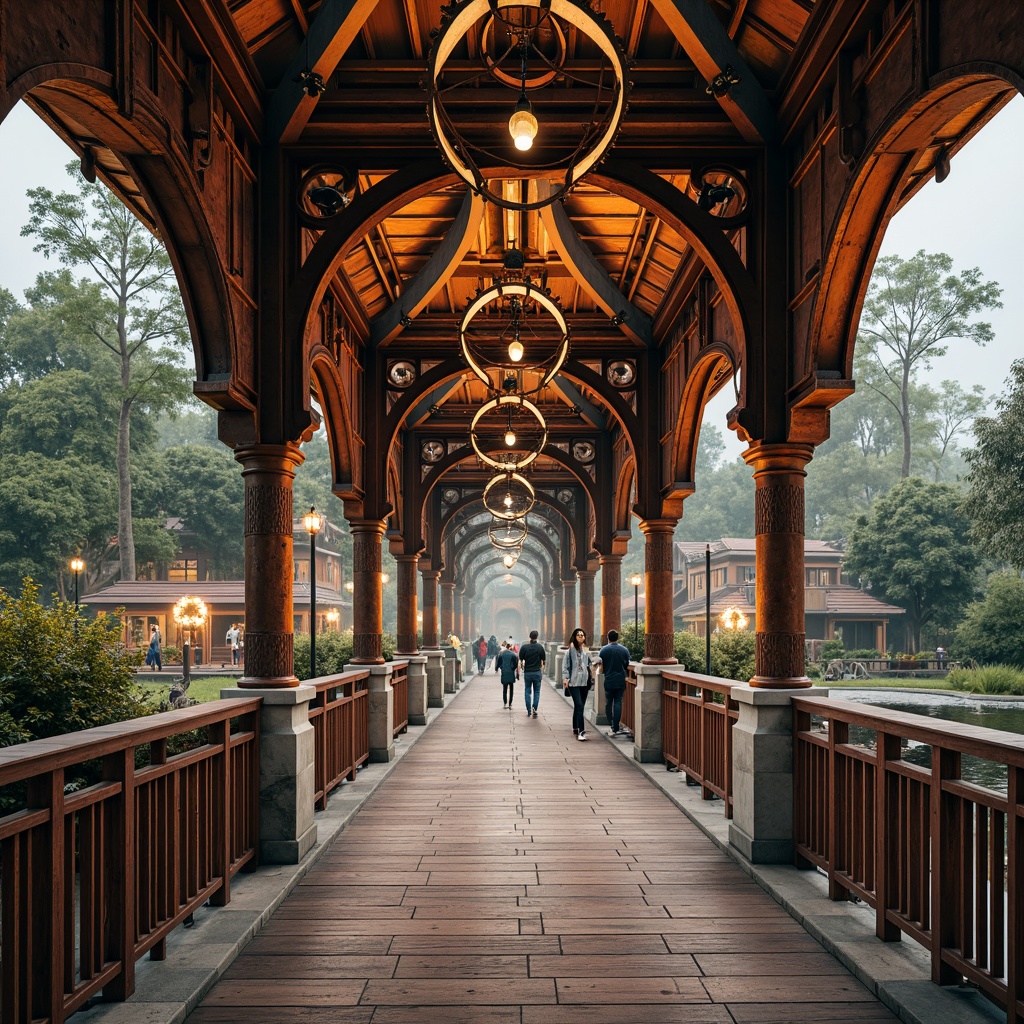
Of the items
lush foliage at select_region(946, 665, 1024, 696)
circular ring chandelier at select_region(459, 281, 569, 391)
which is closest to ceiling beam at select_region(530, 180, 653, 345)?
circular ring chandelier at select_region(459, 281, 569, 391)

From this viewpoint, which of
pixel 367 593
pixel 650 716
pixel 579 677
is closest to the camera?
pixel 650 716

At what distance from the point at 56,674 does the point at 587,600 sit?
1725 centimetres

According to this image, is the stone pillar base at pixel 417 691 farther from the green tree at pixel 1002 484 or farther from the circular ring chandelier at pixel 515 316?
the green tree at pixel 1002 484

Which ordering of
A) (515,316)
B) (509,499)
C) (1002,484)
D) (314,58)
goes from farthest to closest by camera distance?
(1002,484) → (509,499) → (515,316) → (314,58)

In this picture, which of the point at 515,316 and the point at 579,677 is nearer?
the point at 515,316

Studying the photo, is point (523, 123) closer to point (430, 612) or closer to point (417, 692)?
point (417, 692)

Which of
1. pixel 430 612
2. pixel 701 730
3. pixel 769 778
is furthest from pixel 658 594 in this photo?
pixel 430 612

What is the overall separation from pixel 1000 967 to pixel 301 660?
13014 millimetres

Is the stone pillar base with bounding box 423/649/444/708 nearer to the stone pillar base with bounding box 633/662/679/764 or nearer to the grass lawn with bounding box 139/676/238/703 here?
the grass lawn with bounding box 139/676/238/703

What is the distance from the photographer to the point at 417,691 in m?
16.6

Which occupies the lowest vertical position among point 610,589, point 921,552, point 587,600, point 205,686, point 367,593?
point 205,686

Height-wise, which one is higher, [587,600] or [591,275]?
[591,275]

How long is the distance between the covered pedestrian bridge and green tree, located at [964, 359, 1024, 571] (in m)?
19.8

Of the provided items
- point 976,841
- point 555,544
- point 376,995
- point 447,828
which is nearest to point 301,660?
point 447,828
